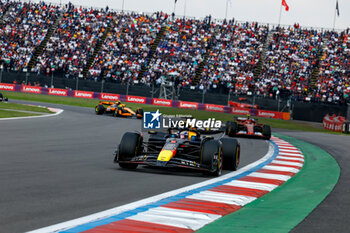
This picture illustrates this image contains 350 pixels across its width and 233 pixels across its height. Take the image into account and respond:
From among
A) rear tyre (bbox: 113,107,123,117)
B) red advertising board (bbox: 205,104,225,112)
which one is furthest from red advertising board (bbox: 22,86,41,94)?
rear tyre (bbox: 113,107,123,117)

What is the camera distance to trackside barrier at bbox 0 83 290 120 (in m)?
40.3

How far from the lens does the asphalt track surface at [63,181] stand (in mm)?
5561

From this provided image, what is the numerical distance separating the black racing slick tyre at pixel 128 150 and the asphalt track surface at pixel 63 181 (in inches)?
7.7

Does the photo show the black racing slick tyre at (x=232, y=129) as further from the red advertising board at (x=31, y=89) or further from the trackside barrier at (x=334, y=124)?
the red advertising board at (x=31, y=89)

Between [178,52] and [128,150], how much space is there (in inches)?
1469

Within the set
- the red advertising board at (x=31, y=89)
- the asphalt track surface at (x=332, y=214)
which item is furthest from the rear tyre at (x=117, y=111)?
the asphalt track surface at (x=332, y=214)

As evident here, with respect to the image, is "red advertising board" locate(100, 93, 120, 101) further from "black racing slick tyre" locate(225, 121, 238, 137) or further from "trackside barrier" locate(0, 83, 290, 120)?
"black racing slick tyre" locate(225, 121, 238, 137)

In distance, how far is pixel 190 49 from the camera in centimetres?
4700

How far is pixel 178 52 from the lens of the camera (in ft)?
153

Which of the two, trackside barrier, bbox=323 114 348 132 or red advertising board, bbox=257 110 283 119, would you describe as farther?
red advertising board, bbox=257 110 283 119

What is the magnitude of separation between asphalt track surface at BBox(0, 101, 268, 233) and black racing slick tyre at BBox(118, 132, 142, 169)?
0.20 m

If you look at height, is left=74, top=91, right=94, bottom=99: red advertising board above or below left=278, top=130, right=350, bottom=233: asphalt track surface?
above

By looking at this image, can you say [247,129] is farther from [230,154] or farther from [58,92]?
[58,92]

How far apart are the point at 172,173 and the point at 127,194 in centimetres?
284
